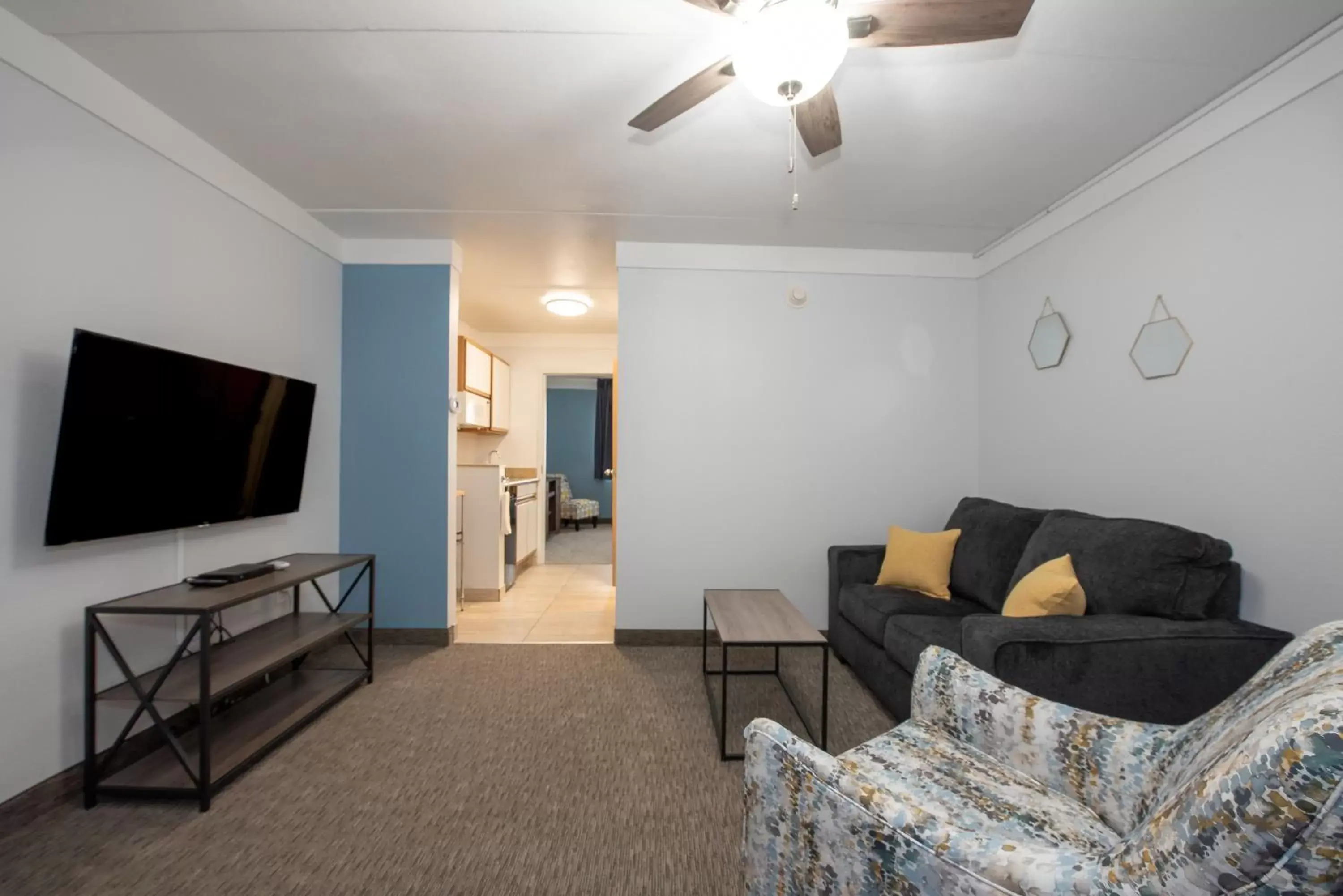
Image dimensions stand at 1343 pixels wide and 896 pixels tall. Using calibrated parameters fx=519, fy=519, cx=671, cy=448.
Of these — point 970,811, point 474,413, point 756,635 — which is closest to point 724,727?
point 756,635

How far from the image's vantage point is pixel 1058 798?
1187 mm

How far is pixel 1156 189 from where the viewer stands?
227 centimetres

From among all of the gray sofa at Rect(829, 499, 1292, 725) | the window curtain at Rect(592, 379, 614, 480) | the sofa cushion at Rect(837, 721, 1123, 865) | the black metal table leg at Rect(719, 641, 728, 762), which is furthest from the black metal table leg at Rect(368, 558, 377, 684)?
the window curtain at Rect(592, 379, 614, 480)

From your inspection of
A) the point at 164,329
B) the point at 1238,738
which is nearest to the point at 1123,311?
the point at 1238,738

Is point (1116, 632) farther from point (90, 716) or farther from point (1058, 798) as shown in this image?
point (90, 716)

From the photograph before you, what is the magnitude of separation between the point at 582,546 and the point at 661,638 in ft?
13.0

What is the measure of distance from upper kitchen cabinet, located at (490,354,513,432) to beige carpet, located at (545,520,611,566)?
1.74 meters

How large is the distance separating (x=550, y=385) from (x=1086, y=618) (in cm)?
849

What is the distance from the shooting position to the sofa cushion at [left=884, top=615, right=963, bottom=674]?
2105mm

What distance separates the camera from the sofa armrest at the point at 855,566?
311cm

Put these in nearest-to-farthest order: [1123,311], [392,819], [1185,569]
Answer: [392,819] → [1185,569] → [1123,311]

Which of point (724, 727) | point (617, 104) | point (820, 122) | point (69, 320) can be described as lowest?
point (724, 727)

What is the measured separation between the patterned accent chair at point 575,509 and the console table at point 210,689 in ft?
19.0

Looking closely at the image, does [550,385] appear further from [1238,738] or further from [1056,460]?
[1238,738]
